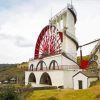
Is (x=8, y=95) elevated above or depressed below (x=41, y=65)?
below

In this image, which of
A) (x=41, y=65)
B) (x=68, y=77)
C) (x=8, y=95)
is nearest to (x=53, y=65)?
(x=41, y=65)

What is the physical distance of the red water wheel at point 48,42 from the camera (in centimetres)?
6611

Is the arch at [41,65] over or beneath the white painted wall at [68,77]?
over

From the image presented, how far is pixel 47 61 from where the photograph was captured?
64375mm

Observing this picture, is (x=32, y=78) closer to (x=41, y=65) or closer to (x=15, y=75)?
(x=41, y=65)

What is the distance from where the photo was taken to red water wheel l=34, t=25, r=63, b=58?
66.1 metres

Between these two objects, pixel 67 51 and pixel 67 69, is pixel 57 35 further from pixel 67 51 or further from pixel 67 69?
pixel 67 69

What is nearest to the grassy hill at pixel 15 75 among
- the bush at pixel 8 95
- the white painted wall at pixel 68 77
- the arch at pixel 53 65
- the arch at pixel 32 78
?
the arch at pixel 32 78

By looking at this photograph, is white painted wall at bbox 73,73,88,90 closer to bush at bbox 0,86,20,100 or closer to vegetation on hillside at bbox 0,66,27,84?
bush at bbox 0,86,20,100

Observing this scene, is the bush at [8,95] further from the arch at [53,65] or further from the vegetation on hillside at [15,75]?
the vegetation on hillside at [15,75]

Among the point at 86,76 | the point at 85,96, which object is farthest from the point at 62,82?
the point at 85,96

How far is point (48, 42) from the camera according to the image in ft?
243

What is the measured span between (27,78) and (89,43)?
68.4 feet

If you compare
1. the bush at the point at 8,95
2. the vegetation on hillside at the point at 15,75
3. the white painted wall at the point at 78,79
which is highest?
the vegetation on hillside at the point at 15,75
